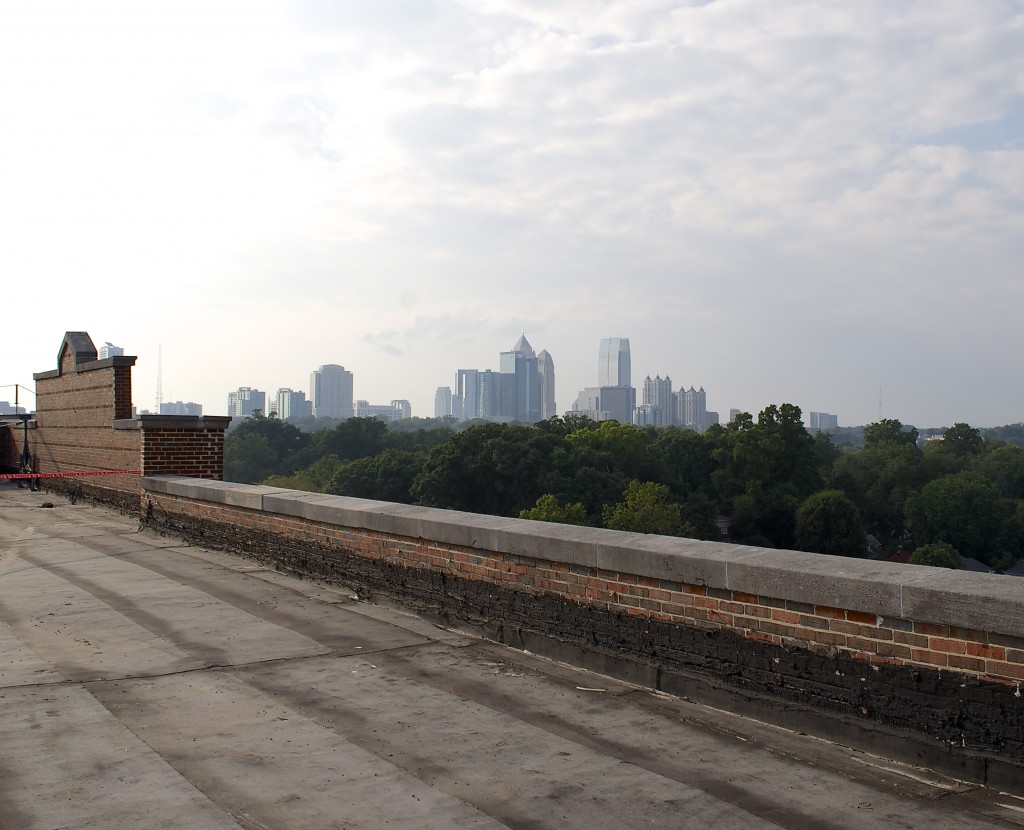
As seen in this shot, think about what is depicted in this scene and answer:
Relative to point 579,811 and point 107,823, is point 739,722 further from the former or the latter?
point 107,823

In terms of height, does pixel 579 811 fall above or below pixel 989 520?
above

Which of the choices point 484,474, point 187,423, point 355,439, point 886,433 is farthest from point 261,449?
point 187,423

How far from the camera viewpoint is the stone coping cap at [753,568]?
4207mm

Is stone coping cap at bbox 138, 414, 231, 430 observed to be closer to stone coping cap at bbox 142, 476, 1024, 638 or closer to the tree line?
stone coping cap at bbox 142, 476, 1024, 638

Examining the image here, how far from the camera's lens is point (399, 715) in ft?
16.5

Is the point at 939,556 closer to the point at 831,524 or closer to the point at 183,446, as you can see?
the point at 831,524

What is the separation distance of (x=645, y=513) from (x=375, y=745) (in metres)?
68.2

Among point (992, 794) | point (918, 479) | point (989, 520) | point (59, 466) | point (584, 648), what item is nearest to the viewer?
point (992, 794)

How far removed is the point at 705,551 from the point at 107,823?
11.1 ft

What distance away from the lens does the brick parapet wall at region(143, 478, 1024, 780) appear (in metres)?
4.18

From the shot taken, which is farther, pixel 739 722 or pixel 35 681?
pixel 35 681

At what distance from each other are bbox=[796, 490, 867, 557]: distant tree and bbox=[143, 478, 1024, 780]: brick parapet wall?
75183 millimetres

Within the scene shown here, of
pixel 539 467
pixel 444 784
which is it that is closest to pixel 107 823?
pixel 444 784

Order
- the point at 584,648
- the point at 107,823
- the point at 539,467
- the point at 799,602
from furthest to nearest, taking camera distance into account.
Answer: the point at 539,467 < the point at 584,648 < the point at 799,602 < the point at 107,823
